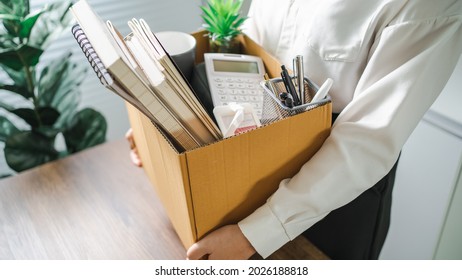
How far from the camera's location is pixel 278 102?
2.12ft

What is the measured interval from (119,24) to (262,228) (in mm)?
1208

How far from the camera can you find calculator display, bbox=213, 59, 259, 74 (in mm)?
819

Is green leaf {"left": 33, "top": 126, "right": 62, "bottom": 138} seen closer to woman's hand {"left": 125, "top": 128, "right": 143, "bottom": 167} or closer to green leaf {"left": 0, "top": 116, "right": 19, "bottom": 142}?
green leaf {"left": 0, "top": 116, "right": 19, "bottom": 142}

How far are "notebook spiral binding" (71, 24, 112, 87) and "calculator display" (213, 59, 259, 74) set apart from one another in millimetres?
298

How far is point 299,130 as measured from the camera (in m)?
0.67

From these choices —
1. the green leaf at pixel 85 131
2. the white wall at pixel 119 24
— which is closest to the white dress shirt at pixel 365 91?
the green leaf at pixel 85 131

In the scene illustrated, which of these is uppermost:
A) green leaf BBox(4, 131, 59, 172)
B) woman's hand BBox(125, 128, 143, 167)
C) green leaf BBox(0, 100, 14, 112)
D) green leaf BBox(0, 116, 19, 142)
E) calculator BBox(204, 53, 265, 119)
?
calculator BBox(204, 53, 265, 119)

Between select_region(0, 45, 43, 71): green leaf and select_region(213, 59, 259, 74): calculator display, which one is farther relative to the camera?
select_region(0, 45, 43, 71): green leaf

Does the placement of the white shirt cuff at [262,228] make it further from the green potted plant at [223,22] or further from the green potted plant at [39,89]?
the green potted plant at [39,89]

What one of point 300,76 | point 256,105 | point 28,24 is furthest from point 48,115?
point 300,76

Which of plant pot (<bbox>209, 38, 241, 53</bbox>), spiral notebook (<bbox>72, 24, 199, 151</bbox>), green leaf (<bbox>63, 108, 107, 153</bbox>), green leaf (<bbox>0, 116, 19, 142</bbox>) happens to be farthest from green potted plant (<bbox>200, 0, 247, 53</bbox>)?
green leaf (<bbox>0, 116, 19, 142</bbox>)

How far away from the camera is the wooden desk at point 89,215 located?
802 millimetres

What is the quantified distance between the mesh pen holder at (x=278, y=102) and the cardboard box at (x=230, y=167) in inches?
0.4
